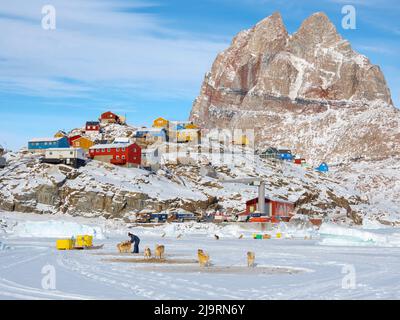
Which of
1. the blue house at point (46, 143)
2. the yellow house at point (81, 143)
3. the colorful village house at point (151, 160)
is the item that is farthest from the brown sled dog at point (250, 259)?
the yellow house at point (81, 143)

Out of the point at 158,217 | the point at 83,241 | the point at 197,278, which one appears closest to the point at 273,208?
the point at 158,217

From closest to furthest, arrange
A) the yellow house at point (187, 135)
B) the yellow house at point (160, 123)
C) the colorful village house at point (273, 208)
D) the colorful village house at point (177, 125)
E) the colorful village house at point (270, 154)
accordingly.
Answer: the colorful village house at point (273, 208) → the yellow house at point (187, 135) → the colorful village house at point (177, 125) → the yellow house at point (160, 123) → the colorful village house at point (270, 154)

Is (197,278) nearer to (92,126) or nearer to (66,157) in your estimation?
(66,157)

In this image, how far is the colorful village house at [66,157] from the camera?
118m

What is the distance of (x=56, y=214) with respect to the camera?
104m

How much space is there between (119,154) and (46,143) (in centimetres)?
2222

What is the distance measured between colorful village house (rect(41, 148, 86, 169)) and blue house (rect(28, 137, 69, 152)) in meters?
14.2

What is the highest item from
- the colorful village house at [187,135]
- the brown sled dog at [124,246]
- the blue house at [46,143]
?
the colorful village house at [187,135]

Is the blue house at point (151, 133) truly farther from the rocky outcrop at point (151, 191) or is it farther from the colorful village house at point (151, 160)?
the colorful village house at point (151, 160)

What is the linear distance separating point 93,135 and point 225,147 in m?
40.0

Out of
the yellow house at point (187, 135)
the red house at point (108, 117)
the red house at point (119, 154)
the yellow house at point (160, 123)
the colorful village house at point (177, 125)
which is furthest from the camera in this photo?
the red house at point (108, 117)

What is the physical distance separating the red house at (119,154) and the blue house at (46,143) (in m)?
10.5
